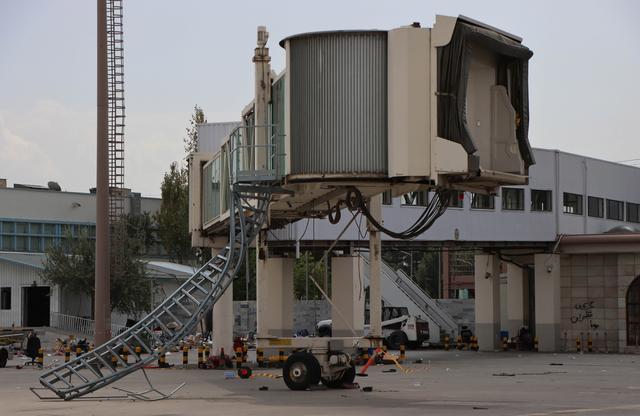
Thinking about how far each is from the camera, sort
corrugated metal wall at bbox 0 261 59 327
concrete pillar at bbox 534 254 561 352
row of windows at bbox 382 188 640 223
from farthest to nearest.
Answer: corrugated metal wall at bbox 0 261 59 327
concrete pillar at bbox 534 254 561 352
row of windows at bbox 382 188 640 223

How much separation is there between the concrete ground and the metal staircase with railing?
0.60m

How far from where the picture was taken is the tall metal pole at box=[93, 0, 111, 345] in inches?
1481

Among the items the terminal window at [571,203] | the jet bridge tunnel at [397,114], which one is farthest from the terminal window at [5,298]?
the jet bridge tunnel at [397,114]

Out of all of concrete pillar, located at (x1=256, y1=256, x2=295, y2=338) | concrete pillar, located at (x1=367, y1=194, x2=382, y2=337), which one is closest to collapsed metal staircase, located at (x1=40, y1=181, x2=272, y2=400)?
concrete pillar, located at (x1=367, y1=194, x2=382, y2=337)

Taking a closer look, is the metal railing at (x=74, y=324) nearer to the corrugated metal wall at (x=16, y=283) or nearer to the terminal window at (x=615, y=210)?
the corrugated metal wall at (x=16, y=283)

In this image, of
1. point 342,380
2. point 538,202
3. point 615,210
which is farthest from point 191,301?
point 615,210

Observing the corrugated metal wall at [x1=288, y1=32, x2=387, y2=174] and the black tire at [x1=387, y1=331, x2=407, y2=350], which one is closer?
the corrugated metal wall at [x1=288, y1=32, x2=387, y2=174]

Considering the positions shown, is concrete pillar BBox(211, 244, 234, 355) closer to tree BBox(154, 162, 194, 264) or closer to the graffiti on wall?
the graffiti on wall

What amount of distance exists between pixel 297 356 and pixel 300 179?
5712 millimetres

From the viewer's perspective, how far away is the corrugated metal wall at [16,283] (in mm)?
74375

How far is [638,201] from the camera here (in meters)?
65.6

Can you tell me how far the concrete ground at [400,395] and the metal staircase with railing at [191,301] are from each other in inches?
23.5

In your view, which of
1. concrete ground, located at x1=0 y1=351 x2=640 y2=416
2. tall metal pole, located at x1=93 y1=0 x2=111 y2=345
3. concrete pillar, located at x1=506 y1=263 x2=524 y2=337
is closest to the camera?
concrete ground, located at x1=0 y1=351 x2=640 y2=416

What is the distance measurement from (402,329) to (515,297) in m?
6.42
